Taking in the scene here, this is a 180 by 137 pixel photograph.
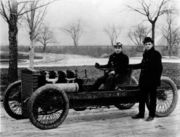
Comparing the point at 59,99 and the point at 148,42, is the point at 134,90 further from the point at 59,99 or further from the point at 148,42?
the point at 59,99

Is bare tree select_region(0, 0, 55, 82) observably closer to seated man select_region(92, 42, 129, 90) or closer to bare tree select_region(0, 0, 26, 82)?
bare tree select_region(0, 0, 26, 82)

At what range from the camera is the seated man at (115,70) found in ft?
21.8

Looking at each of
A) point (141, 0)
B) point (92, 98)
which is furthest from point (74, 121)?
point (141, 0)

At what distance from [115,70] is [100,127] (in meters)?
1.48

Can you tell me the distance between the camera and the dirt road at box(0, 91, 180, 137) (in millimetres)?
5289

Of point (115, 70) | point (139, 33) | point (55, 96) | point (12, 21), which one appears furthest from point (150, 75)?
point (139, 33)

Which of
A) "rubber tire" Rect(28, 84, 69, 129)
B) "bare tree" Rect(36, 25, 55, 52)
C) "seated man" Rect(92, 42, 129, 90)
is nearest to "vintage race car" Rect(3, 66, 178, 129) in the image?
"rubber tire" Rect(28, 84, 69, 129)

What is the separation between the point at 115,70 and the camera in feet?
22.5

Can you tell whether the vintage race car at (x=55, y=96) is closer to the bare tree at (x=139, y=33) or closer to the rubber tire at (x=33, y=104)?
the rubber tire at (x=33, y=104)

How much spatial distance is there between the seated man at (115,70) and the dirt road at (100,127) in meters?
0.66

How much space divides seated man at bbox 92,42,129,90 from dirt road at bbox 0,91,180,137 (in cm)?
66

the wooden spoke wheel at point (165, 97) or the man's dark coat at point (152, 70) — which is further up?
the man's dark coat at point (152, 70)

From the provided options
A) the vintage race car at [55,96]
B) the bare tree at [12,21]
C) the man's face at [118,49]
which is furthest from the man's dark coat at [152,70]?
the bare tree at [12,21]

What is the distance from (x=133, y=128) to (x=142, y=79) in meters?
1.11
